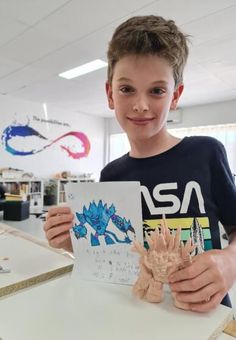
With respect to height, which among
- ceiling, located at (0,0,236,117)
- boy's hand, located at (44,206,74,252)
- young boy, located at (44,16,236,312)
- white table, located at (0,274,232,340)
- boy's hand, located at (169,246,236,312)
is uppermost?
ceiling, located at (0,0,236,117)

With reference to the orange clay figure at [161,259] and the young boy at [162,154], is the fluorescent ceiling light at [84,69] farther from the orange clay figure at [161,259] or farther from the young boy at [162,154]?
the orange clay figure at [161,259]

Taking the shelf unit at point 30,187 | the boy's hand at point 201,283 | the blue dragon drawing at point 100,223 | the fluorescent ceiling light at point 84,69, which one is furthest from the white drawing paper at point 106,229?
the shelf unit at point 30,187

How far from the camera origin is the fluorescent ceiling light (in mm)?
3034

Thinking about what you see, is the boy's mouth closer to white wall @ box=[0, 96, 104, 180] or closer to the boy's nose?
the boy's nose

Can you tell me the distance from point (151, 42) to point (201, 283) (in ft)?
1.62

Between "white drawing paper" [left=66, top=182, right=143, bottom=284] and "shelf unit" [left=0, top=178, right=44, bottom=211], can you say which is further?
"shelf unit" [left=0, top=178, right=44, bottom=211]

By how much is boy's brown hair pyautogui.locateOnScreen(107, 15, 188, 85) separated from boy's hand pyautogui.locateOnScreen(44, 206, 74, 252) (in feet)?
1.15

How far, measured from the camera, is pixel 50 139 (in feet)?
17.1

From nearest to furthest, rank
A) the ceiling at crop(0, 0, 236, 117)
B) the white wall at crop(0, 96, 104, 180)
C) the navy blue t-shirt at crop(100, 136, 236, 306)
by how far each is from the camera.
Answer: the navy blue t-shirt at crop(100, 136, 236, 306), the ceiling at crop(0, 0, 236, 117), the white wall at crop(0, 96, 104, 180)

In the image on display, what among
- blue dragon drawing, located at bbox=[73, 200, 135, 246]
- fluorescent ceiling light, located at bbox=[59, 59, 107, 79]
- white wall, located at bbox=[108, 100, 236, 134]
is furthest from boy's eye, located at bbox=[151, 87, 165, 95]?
white wall, located at bbox=[108, 100, 236, 134]

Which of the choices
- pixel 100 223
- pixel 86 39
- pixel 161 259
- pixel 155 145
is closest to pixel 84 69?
pixel 86 39

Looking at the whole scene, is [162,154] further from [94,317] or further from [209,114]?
[209,114]

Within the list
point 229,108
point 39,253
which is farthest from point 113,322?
point 229,108

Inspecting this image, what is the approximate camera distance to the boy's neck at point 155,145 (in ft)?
2.29
